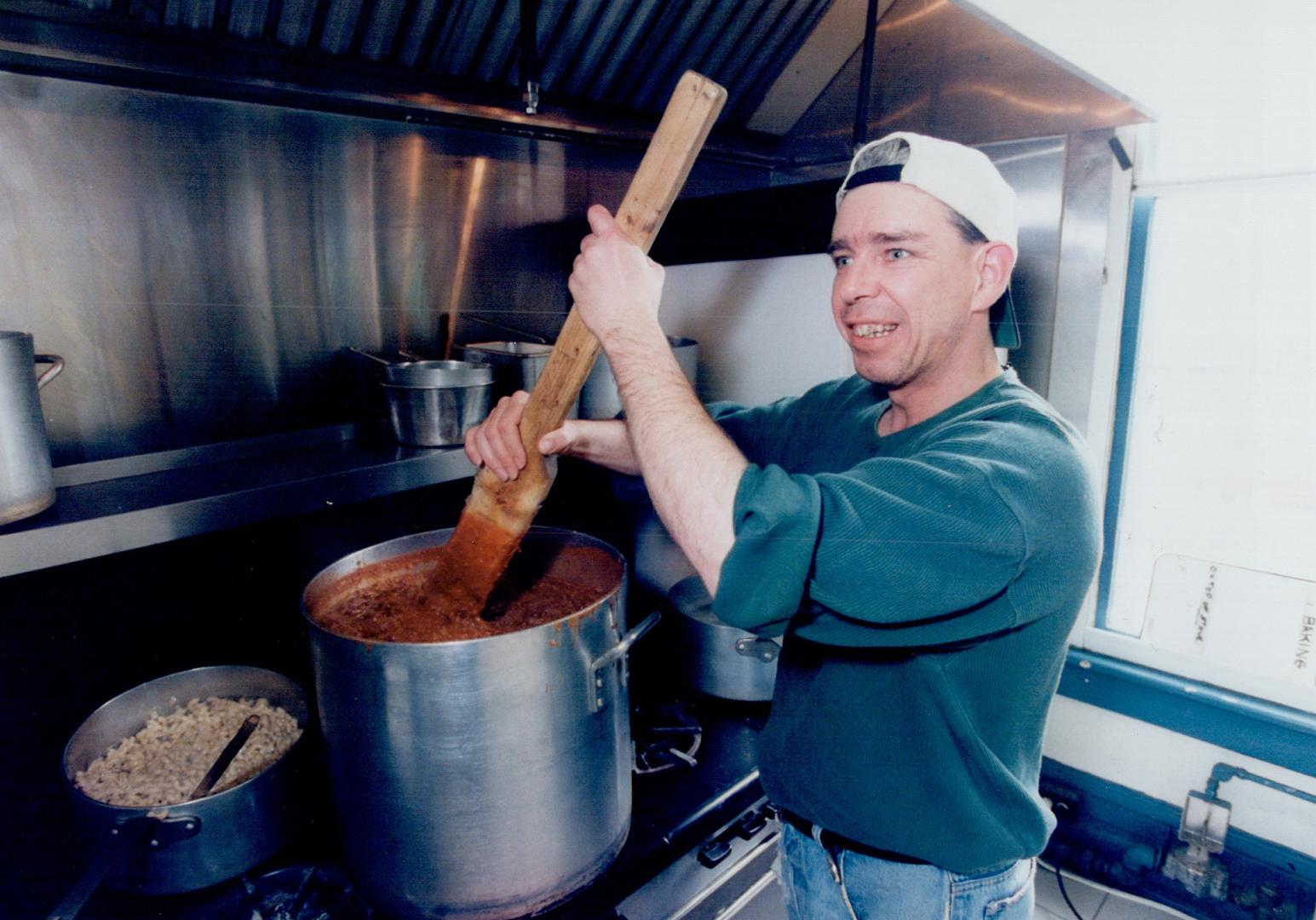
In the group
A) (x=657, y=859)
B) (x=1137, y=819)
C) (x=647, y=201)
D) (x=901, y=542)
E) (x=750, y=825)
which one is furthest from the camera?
(x=1137, y=819)

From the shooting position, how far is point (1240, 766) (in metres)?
1.61

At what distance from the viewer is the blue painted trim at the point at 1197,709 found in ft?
5.02

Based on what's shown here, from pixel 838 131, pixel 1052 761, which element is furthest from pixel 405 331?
pixel 1052 761

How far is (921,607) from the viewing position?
68 centimetres

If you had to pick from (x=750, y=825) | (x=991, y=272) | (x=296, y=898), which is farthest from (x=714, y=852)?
(x=991, y=272)

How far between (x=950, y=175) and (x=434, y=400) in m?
0.93

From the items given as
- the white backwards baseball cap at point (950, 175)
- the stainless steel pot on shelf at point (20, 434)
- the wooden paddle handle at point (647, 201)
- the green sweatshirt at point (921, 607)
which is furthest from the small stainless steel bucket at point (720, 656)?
the stainless steel pot on shelf at point (20, 434)

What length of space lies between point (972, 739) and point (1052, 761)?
4.07ft

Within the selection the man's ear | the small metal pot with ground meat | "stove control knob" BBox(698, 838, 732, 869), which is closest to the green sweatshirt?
the man's ear

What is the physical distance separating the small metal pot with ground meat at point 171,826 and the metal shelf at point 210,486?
0.35m

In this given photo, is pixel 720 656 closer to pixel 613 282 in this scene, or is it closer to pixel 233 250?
pixel 613 282

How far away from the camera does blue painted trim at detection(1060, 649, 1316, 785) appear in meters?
1.53

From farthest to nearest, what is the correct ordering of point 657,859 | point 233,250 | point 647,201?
point 233,250
point 657,859
point 647,201

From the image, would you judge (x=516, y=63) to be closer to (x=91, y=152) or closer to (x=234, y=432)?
(x=91, y=152)
